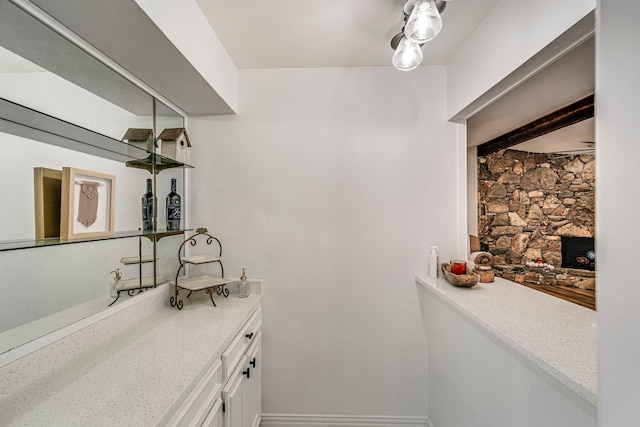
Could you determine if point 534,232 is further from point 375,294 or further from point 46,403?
point 46,403

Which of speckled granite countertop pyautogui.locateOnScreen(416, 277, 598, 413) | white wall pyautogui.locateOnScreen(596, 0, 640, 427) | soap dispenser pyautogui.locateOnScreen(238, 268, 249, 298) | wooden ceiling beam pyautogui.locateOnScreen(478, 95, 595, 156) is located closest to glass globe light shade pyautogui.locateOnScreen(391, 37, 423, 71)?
wooden ceiling beam pyautogui.locateOnScreen(478, 95, 595, 156)

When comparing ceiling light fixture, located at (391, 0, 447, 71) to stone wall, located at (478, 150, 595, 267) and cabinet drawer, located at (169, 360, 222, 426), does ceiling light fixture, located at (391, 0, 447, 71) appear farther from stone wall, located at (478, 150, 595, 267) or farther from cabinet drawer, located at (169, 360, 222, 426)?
cabinet drawer, located at (169, 360, 222, 426)

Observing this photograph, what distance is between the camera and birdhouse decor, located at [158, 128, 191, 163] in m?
1.63

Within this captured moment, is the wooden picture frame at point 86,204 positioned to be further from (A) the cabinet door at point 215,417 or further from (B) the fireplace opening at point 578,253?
(B) the fireplace opening at point 578,253

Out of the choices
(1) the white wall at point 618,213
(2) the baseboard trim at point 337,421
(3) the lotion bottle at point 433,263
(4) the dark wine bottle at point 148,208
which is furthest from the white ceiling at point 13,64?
(2) the baseboard trim at point 337,421

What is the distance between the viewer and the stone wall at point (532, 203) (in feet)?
3.95

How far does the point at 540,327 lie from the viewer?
3.51 ft

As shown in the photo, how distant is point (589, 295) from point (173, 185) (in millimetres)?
2299

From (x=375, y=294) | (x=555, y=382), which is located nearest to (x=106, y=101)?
(x=375, y=294)

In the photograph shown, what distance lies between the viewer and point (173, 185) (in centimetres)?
178

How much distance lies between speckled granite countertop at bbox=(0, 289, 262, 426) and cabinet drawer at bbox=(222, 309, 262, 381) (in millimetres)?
57

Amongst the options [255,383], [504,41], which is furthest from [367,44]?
[255,383]

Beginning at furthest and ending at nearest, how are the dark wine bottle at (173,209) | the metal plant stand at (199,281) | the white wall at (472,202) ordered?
the white wall at (472,202)
the dark wine bottle at (173,209)
the metal plant stand at (199,281)

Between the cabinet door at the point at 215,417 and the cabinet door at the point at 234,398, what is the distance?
41mm
